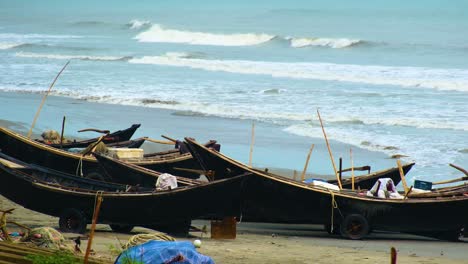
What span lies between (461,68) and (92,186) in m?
28.4

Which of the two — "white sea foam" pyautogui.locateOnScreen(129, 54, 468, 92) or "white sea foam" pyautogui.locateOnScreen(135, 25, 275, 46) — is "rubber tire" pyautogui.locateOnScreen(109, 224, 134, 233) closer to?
"white sea foam" pyautogui.locateOnScreen(129, 54, 468, 92)

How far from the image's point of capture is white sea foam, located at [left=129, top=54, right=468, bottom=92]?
32500mm

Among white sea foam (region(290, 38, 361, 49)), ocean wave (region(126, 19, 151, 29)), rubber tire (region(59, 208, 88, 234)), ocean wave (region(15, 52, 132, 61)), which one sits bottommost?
rubber tire (region(59, 208, 88, 234))

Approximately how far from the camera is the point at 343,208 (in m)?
11.6

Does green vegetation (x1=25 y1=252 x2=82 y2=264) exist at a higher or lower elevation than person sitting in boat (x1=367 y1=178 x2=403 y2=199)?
lower

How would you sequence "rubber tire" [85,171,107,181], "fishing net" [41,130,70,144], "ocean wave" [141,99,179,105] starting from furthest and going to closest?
"ocean wave" [141,99,179,105] < "fishing net" [41,130,70,144] < "rubber tire" [85,171,107,181]

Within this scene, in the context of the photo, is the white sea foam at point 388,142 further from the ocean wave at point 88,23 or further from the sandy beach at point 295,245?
the ocean wave at point 88,23

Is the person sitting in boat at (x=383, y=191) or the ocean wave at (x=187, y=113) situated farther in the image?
the ocean wave at (x=187, y=113)

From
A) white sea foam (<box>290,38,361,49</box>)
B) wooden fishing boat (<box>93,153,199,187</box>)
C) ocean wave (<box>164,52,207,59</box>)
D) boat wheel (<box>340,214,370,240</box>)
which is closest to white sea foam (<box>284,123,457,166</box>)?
→ boat wheel (<box>340,214,370,240</box>)

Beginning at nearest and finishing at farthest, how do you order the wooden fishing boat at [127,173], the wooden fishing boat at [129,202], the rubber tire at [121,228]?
the wooden fishing boat at [129,202]
the rubber tire at [121,228]
the wooden fishing boat at [127,173]

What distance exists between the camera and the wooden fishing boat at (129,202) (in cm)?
1095

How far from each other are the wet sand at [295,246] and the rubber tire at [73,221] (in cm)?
23

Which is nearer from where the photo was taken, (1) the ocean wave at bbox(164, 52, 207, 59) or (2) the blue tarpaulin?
(2) the blue tarpaulin

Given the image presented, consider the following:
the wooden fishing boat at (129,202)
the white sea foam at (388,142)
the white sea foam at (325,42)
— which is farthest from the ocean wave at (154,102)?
the white sea foam at (325,42)
